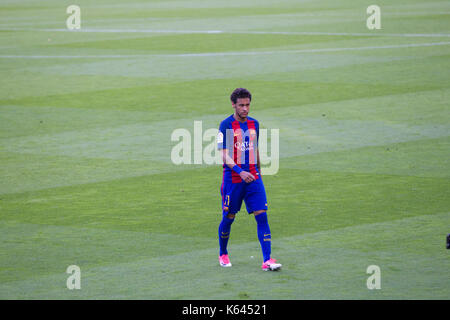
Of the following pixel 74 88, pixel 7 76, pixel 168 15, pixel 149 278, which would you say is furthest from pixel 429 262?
pixel 168 15

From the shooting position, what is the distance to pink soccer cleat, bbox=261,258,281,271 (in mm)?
9305

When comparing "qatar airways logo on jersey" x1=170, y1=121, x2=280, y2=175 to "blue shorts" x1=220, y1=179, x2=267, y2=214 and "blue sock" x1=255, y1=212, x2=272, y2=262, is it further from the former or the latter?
"blue sock" x1=255, y1=212, x2=272, y2=262

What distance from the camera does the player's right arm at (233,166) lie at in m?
9.15

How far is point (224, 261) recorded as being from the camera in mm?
9578

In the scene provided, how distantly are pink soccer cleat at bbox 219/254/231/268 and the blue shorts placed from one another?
53 cm

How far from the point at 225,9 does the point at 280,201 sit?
35524 mm

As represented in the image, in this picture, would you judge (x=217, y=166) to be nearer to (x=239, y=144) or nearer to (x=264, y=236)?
(x=239, y=144)

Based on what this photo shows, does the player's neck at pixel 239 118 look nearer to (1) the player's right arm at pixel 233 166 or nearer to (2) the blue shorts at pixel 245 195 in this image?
(1) the player's right arm at pixel 233 166

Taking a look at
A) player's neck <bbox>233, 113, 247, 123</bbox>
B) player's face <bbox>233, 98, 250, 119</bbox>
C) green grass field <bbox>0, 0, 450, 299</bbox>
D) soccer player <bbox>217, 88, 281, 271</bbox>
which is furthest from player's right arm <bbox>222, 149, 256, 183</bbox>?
green grass field <bbox>0, 0, 450, 299</bbox>

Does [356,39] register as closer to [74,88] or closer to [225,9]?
[74,88]

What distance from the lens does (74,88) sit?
2284 cm

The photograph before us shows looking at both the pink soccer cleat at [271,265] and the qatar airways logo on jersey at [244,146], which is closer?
the pink soccer cleat at [271,265]

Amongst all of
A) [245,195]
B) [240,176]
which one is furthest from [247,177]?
[245,195]

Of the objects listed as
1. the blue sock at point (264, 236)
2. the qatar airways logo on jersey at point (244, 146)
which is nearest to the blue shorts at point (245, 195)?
the blue sock at point (264, 236)
